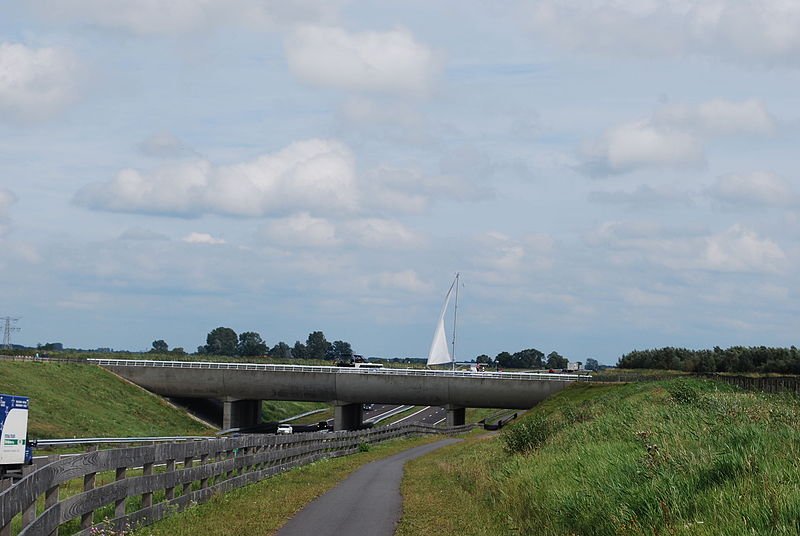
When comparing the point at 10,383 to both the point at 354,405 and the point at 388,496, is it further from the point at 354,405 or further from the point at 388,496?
the point at 388,496

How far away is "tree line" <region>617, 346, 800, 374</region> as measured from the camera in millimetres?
115438

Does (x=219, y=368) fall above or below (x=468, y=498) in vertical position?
above

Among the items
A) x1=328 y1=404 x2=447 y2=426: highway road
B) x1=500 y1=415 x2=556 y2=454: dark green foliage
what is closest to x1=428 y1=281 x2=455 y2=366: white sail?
x1=328 y1=404 x2=447 y2=426: highway road

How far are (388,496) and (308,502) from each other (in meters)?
3.50

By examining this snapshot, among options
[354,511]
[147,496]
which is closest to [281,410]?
[354,511]

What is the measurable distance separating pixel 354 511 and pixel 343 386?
3339 inches

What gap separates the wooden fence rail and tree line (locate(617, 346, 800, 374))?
93.1 metres

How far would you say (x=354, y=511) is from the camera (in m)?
23.9

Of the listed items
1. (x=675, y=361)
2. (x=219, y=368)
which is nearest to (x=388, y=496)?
(x=219, y=368)

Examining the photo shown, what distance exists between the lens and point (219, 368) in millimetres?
109375

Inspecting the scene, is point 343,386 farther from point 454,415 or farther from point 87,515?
point 87,515

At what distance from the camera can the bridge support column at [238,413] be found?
10888 cm

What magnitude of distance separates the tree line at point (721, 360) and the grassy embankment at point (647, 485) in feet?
300

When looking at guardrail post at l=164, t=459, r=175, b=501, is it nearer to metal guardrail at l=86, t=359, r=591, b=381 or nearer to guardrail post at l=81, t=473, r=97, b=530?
guardrail post at l=81, t=473, r=97, b=530
